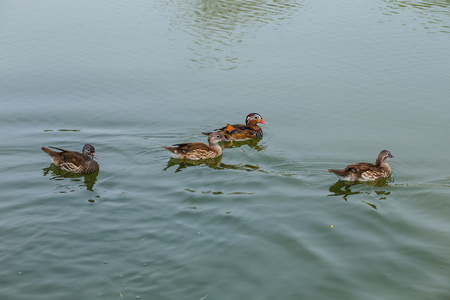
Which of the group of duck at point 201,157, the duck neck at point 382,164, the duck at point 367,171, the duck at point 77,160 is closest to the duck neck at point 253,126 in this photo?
the group of duck at point 201,157

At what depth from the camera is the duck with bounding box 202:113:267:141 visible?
14625mm

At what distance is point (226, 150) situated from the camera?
14617 mm

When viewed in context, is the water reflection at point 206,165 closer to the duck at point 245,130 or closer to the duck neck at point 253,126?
the duck at point 245,130

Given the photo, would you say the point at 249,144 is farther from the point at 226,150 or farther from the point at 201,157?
the point at 201,157

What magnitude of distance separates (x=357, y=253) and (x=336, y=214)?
4.57 feet

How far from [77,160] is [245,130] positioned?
4.47 m

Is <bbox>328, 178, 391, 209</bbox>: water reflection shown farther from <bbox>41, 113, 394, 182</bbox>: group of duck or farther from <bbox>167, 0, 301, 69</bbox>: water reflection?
<bbox>167, 0, 301, 69</bbox>: water reflection

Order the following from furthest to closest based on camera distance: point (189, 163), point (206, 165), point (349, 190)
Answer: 1. point (189, 163)
2. point (206, 165)
3. point (349, 190)

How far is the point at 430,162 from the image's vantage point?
12.9 meters

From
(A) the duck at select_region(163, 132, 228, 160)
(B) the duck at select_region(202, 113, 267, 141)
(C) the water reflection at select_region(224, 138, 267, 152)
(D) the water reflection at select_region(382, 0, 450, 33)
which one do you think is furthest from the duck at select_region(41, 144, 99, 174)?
→ (D) the water reflection at select_region(382, 0, 450, 33)

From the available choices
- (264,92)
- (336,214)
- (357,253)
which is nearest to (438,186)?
(336,214)

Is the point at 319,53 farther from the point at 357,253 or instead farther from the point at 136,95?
the point at 357,253

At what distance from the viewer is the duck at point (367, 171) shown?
38.4 feet

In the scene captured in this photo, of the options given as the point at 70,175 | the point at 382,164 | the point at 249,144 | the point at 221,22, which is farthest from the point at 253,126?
the point at 221,22
